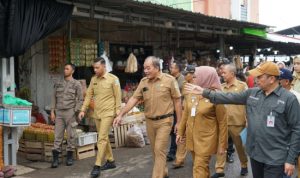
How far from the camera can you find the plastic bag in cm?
990

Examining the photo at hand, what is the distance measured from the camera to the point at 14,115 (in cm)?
719

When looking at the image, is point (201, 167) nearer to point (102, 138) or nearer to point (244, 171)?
A: point (244, 171)

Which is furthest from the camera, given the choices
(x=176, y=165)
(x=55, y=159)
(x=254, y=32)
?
(x=254, y=32)

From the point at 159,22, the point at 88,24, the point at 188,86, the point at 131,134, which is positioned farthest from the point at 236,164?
the point at 88,24

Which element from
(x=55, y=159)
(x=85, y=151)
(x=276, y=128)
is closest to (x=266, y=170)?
(x=276, y=128)

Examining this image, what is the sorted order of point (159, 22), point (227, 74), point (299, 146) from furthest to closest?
point (159, 22) < point (227, 74) < point (299, 146)

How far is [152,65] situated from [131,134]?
4.19 metres

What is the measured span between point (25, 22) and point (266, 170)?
509cm

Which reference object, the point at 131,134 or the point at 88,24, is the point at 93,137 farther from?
the point at 88,24

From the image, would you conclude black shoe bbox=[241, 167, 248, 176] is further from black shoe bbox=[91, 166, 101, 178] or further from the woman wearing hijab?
black shoe bbox=[91, 166, 101, 178]

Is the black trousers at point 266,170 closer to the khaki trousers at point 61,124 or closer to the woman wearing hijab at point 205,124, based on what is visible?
the woman wearing hijab at point 205,124

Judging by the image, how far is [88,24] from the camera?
1253cm

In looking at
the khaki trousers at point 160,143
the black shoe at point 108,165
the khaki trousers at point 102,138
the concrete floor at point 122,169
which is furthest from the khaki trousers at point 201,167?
the black shoe at point 108,165

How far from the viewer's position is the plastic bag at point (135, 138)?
32.5 ft
